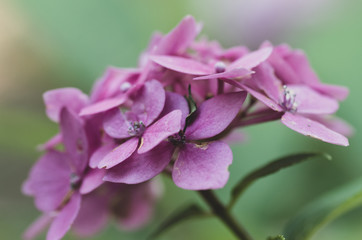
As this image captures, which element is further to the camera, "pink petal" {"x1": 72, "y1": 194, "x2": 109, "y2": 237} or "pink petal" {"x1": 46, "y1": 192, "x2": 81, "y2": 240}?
"pink petal" {"x1": 72, "y1": 194, "x2": 109, "y2": 237}

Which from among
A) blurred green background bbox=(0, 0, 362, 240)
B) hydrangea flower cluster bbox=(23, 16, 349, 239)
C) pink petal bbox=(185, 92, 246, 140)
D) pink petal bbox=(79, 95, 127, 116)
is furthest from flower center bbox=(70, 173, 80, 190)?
blurred green background bbox=(0, 0, 362, 240)

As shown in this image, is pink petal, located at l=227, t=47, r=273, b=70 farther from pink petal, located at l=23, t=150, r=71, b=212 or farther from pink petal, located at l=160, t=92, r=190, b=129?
pink petal, located at l=23, t=150, r=71, b=212

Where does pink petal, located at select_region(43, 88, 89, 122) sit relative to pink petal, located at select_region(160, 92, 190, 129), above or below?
above

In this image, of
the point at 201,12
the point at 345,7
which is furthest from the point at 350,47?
the point at 201,12

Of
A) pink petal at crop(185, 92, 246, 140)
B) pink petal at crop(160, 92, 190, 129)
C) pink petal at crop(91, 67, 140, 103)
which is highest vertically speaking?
pink petal at crop(91, 67, 140, 103)

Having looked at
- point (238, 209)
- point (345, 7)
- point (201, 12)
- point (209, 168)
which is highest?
point (209, 168)

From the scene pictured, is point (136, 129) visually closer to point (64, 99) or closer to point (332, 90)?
point (64, 99)

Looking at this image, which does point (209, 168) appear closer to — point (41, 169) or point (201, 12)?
point (41, 169)
